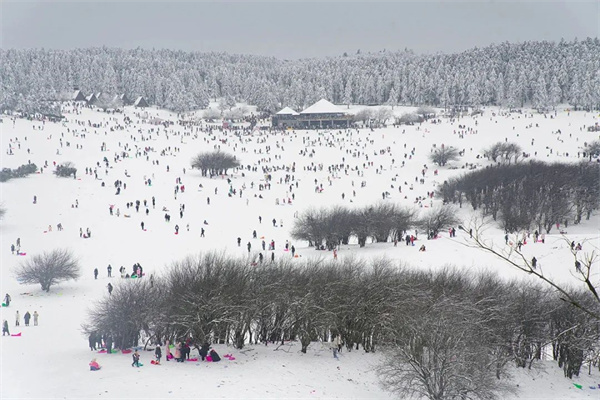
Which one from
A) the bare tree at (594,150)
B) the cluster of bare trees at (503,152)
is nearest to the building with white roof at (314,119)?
the cluster of bare trees at (503,152)

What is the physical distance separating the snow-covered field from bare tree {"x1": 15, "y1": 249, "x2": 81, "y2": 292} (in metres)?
0.56

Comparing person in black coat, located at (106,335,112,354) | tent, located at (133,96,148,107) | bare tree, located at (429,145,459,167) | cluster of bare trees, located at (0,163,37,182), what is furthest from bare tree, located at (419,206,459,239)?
tent, located at (133,96,148,107)

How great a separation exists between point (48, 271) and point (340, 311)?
15.4 meters

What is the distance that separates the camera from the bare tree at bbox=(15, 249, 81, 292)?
2684cm

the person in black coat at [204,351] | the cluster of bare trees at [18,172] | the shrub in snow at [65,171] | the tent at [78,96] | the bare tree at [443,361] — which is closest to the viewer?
the bare tree at [443,361]

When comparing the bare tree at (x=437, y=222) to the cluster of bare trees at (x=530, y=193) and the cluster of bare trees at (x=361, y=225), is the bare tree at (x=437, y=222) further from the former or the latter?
the cluster of bare trees at (x=530, y=193)

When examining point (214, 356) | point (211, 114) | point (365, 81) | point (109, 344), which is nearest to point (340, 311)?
point (214, 356)

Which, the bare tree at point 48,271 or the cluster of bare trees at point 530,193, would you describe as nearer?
the bare tree at point 48,271

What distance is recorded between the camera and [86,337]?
811 inches

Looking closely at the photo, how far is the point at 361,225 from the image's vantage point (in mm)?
35625

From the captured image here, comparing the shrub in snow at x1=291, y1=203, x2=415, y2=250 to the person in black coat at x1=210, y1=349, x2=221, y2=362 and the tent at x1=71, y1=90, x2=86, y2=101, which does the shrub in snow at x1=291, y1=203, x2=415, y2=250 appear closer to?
the person in black coat at x1=210, y1=349, x2=221, y2=362

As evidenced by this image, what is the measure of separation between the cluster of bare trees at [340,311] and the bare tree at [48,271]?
8.44 metres

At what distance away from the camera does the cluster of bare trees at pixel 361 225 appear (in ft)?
118

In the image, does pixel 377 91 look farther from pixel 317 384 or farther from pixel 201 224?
Answer: pixel 317 384
